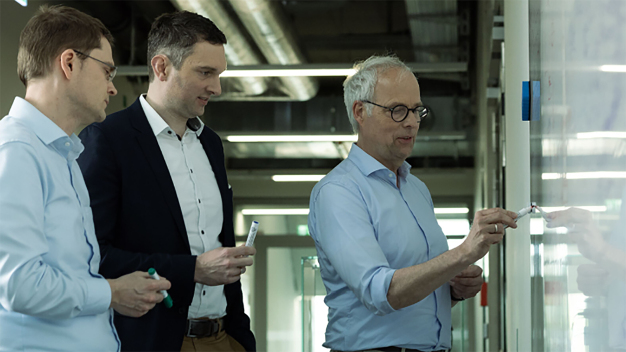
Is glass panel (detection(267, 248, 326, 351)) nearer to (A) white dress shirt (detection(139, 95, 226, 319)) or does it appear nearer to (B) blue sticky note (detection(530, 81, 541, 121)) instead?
(A) white dress shirt (detection(139, 95, 226, 319))

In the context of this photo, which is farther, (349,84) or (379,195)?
(349,84)

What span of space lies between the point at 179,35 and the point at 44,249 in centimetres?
79

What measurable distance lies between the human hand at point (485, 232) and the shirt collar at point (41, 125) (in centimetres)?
84

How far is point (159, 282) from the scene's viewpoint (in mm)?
1353

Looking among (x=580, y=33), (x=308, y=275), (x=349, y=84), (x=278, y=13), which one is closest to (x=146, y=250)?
(x=349, y=84)

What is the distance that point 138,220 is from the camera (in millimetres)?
1605

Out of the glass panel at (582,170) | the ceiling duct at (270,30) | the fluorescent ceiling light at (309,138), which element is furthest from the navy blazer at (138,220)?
the fluorescent ceiling light at (309,138)

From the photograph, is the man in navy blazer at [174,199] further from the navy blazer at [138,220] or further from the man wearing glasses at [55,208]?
the man wearing glasses at [55,208]

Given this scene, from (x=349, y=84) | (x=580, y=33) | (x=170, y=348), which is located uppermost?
(x=349, y=84)

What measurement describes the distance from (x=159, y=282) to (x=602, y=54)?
0.92 m

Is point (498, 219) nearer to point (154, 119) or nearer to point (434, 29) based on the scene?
point (154, 119)

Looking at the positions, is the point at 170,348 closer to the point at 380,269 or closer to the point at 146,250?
the point at 146,250

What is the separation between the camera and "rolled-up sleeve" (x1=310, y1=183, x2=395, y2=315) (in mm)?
1492

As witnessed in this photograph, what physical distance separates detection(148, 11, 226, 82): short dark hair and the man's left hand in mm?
900
